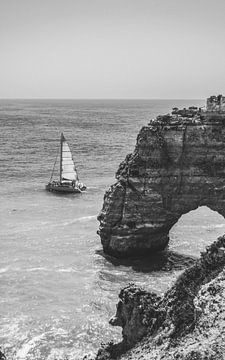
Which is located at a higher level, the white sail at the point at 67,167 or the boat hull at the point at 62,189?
the white sail at the point at 67,167

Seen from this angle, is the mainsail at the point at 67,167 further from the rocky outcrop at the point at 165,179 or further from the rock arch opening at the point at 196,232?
the rocky outcrop at the point at 165,179

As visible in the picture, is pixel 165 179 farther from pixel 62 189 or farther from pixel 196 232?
pixel 62 189

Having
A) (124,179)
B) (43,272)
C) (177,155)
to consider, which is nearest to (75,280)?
(43,272)

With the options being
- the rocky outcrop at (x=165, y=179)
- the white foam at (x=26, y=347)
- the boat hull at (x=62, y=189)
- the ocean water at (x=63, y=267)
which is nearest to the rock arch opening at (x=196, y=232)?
the ocean water at (x=63, y=267)

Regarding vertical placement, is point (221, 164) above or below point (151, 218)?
→ above

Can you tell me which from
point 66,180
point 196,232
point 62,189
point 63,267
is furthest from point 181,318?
point 66,180

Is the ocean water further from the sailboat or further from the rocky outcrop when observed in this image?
the rocky outcrop

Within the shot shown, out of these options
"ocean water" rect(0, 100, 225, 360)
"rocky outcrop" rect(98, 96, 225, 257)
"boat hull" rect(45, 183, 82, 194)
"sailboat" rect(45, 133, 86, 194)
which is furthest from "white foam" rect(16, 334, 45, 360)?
"sailboat" rect(45, 133, 86, 194)

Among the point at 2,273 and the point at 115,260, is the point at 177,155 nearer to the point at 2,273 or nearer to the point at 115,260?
the point at 115,260
